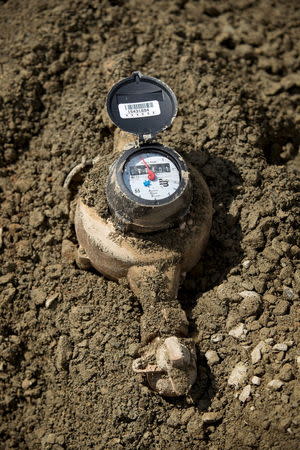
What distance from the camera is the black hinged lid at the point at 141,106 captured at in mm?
2354

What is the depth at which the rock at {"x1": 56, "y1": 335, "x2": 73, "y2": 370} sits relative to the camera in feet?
7.79

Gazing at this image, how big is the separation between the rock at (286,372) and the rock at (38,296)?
41.1 inches

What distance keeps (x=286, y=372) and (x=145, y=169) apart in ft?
3.09

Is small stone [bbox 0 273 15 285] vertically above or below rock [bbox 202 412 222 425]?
above

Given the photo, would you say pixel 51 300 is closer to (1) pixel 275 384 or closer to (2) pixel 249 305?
(2) pixel 249 305

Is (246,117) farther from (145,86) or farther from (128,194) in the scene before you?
(128,194)

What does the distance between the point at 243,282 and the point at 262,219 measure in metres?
0.31

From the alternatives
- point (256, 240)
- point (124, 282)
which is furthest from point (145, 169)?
point (256, 240)

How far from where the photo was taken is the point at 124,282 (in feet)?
7.86

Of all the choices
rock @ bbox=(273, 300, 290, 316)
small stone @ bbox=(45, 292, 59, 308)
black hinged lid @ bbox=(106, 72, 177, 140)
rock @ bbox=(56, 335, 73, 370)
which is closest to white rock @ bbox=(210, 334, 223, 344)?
rock @ bbox=(273, 300, 290, 316)

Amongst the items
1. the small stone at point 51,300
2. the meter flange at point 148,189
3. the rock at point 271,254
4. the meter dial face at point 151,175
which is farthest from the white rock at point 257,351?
the small stone at point 51,300

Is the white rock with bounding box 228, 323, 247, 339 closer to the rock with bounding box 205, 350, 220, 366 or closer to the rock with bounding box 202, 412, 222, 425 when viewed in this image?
the rock with bounding box 205, 350, 220, 366

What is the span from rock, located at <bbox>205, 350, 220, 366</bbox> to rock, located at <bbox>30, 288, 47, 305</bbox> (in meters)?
0.75

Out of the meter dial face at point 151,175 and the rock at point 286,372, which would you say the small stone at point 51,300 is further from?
A: the rock at point 286,372
